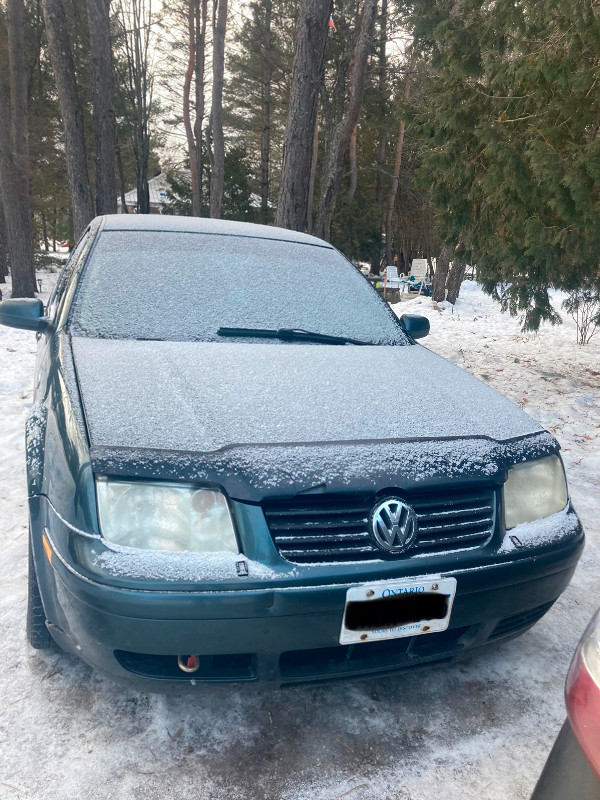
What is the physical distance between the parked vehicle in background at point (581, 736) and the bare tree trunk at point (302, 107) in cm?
795

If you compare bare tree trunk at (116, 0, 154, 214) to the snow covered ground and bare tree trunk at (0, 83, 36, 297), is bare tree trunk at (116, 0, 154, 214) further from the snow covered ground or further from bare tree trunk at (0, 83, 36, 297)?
the snow covered ground

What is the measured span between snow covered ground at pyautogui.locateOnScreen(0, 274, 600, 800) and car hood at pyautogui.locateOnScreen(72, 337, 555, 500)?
210 millimetres

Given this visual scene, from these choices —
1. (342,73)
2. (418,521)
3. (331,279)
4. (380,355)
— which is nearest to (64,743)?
(418,521)

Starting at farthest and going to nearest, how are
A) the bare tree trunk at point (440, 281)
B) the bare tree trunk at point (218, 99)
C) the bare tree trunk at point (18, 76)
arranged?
the bare tree trunk at point (218, 99) → the bare tree trunk at point (440, 281) → the bare tree trunk at point (18, 76)

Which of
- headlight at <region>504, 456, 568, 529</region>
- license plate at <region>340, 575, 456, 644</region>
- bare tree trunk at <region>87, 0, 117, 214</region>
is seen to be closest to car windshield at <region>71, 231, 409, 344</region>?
headlight at <region>504, 456, 568, 529</region>

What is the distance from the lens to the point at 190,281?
110 inches

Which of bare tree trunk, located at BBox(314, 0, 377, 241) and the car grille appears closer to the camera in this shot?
the car grille

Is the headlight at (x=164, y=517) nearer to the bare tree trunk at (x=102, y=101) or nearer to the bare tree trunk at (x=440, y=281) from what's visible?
the bare tree trunk at (x=102, y=101)

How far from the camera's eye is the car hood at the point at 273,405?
1631 mm

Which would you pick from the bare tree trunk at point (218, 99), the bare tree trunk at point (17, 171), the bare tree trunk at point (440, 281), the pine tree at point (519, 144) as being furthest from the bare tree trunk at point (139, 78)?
the pine tree at point (519, 144)

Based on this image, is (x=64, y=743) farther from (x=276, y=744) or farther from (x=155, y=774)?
(x=276, y=744)

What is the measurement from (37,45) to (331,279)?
20360 millimetres

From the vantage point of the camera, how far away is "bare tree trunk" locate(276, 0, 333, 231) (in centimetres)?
800

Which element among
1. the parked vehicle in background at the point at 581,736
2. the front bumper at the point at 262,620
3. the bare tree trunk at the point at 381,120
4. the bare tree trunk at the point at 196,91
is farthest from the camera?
the bare tree trunk at the point at 196,91
